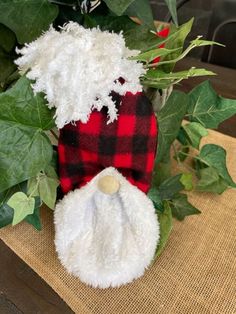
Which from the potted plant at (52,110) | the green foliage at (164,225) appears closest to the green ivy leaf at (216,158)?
the potted plant at (52,110)

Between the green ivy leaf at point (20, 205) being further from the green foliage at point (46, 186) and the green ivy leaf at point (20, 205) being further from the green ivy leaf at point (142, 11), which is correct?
the green ivy leaf at point (142, 11)

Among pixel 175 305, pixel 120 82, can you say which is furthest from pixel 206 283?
pixel 120 82

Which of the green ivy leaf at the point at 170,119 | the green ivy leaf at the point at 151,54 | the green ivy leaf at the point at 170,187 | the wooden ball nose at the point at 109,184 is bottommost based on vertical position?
the green ivy leaf at the point at 170,187

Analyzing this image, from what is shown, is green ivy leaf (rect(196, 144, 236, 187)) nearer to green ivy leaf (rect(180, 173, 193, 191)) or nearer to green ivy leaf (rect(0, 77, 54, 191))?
green ivy leaf (rect(180, 173, 193, 191))

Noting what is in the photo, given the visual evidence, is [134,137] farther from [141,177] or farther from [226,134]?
[226,134]

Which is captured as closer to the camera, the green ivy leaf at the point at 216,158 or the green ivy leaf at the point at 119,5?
the green ivy leaf at the point at 119,5

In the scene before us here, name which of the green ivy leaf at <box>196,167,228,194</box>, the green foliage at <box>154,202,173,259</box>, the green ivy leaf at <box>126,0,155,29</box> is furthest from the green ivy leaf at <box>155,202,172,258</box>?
the green ivy leaf at <box>126,0,155,29</box>
